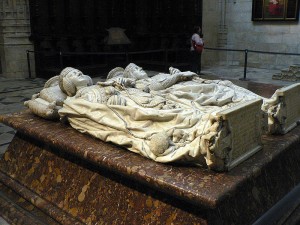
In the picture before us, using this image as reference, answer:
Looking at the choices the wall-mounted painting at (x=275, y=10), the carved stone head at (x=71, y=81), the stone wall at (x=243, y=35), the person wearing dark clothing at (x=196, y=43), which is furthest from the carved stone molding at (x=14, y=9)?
the wall-mounted painting at (x=275, y=10)

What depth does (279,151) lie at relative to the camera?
8.57ft

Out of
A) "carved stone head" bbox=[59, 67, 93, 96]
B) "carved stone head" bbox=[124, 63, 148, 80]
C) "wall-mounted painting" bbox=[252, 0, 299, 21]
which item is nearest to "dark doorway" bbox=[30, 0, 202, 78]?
"wall-mounted painting" bbox=[252, 0, 299, 21]

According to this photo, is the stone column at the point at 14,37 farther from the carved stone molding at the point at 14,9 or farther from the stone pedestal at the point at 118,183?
the stone pedestal at the point at 118,183

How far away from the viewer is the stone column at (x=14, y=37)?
898 centimetres

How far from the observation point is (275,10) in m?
11.0

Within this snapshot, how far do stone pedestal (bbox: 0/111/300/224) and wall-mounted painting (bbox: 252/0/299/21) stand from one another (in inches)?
338

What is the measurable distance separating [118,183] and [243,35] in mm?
10388

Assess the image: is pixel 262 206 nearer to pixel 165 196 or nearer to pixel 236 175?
pixel 236 175

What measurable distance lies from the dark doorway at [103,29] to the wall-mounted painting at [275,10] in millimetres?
1993

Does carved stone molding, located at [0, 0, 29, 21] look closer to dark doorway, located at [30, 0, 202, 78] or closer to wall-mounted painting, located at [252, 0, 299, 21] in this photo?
dark doorway, located at [30, 0, 202, 78]

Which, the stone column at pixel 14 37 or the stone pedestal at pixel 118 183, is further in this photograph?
the stone column at pixel 14 37

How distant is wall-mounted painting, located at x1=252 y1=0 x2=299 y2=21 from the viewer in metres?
10.6

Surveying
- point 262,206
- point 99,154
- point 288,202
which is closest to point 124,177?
point 99,154

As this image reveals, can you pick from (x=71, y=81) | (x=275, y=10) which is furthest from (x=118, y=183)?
(x=275, y=10)
